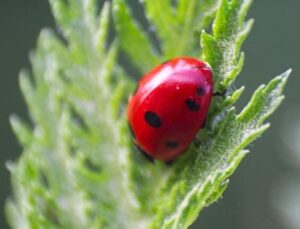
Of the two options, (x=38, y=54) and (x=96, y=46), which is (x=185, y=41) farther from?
(x=38, y=54)

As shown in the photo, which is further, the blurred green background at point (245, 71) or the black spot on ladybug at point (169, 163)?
the blurred green background at point (245, 71)

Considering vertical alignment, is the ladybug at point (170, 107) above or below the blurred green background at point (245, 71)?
below

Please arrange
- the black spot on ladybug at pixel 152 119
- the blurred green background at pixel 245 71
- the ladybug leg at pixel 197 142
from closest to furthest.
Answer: the ladybug leg at pixel 197 142 < the black spot on ladybug at pixel 152 119 < the blurred green background at pixel 245 71

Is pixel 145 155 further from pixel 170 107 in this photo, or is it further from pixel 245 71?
pixel 245 71

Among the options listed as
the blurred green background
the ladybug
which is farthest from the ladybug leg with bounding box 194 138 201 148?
the blurred green background

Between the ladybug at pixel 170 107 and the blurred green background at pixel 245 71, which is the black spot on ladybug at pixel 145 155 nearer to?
the ladybug at pixel 170 107

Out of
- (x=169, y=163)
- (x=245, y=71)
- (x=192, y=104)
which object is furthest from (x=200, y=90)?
(x=245, y=71)

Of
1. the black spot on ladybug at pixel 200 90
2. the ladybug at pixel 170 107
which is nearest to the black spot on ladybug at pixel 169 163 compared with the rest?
the ladybug at pixel 170 107
